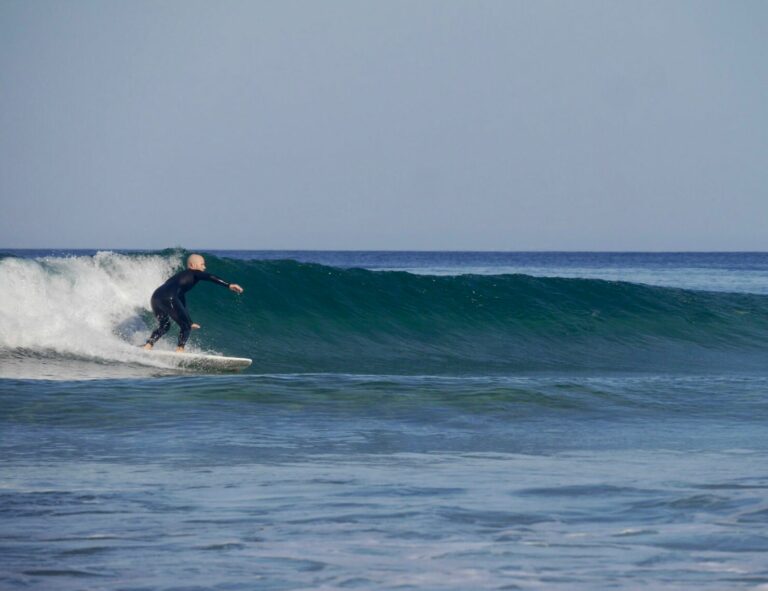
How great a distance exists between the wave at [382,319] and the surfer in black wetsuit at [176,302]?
1.58ft

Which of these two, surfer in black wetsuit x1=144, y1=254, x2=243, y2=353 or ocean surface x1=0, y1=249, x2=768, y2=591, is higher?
surfer in black wetsuit x1=144, y1=254, x2=243, y2=353

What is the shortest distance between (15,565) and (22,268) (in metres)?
13.2

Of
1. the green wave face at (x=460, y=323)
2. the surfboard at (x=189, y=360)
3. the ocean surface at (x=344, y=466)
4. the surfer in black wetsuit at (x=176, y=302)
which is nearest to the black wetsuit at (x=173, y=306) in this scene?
the surfer in black wetsuit at (x=176, y=302)

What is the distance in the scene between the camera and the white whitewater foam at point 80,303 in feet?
49.1

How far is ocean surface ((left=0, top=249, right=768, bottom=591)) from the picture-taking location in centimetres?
486

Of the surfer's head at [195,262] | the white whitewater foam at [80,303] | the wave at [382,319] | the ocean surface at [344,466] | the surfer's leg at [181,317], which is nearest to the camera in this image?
the ocean surface at [344,466]

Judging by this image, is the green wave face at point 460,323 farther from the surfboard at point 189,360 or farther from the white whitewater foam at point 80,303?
the surfboard at point 189,360

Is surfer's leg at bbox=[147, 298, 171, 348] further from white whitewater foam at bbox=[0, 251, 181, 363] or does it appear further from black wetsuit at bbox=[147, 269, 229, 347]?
white whitewater foam at bbox=[0, 251, 181, 363]

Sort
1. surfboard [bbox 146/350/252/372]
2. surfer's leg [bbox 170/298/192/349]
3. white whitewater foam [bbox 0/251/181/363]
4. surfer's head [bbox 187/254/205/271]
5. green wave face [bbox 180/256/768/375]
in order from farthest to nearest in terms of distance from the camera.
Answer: green wave face [bbox 180/256/768/375], white whitewater foam [bbox 0/251/181/363], surfer's head [bbox 187/254/205/271], surfer's leg [bbox 170/298/192/349], surfboard [bbox 146/350/252/372]

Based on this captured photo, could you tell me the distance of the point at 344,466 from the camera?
7.30 metres

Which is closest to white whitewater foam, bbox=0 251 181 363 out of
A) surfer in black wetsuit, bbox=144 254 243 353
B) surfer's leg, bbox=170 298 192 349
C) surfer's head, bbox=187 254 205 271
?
surfer in black wetsuit, bbox=144 254 243 353

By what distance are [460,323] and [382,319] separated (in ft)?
4.97

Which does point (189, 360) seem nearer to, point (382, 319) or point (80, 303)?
point (80, 303)

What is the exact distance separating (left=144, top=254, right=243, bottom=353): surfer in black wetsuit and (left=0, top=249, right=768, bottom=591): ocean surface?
416mm
